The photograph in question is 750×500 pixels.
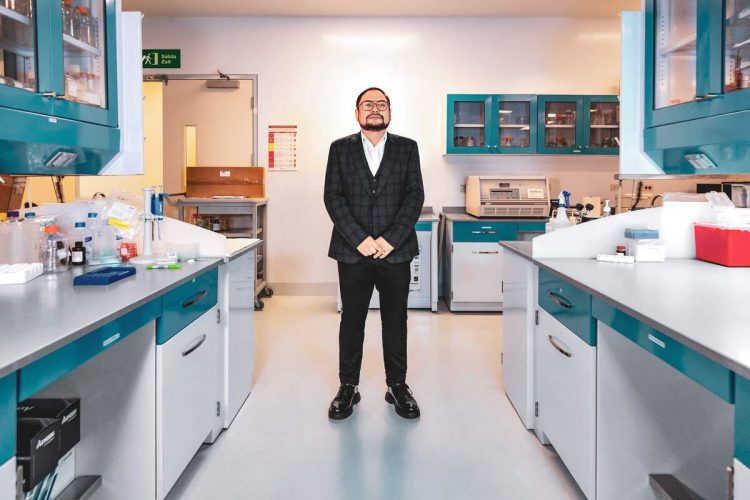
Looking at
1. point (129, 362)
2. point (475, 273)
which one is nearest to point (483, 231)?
point (475, 273)

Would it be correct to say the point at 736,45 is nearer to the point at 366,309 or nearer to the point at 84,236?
the point at 366,309

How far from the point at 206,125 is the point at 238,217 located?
97 cm

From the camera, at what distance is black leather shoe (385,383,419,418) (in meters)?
2.81

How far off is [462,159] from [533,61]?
45.9 inches

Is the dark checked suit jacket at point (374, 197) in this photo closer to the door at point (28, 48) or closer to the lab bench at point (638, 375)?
the lab bench at point (638, 375)

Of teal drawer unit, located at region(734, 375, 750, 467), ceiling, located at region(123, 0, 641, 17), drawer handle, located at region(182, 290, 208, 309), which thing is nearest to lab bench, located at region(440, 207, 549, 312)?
ceiling, located at region(123, 0, 641, 17)

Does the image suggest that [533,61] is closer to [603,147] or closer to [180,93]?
[603,147]

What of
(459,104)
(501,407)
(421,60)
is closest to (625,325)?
(501,407)

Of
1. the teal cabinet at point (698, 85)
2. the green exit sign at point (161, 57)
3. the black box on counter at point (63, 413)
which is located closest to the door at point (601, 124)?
the teal cabinet at point (698, 85)

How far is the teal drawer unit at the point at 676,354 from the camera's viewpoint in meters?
1.17

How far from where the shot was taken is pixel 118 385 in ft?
6.18

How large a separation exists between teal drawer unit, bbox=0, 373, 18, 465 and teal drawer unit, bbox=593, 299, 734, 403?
1348 mm

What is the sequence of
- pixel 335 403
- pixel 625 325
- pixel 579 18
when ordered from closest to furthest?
1. pixel 625 325
2. pixel 335 403
3. pixel 579 18

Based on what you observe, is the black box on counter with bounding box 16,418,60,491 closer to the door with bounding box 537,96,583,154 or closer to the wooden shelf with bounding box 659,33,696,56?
the wooden shelf with bounding box 659,33,696,56
